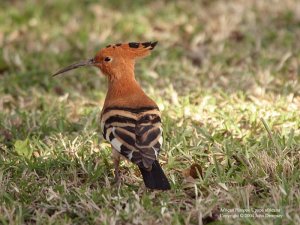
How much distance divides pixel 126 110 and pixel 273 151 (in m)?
1.06

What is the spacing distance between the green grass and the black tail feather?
0.11 meters

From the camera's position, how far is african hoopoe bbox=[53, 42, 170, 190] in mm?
4043

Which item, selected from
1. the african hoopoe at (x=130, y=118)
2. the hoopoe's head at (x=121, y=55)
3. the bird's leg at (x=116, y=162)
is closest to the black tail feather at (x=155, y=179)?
the african hoopoe at (x=130, y=118)

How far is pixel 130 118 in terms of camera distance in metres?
4.35

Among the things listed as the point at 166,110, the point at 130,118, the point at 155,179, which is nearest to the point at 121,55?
the point at 130,118

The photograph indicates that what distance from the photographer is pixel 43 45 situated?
746 cm

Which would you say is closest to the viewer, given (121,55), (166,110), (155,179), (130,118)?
(155,179)

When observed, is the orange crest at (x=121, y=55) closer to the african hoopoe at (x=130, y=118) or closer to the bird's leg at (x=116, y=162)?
the african hoopoe at (x=130, y=118)

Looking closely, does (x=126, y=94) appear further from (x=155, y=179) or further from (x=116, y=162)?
(x=155, y=179)

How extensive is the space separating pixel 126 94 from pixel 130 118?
0.48 meters

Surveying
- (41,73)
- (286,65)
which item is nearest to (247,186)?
(286,65)

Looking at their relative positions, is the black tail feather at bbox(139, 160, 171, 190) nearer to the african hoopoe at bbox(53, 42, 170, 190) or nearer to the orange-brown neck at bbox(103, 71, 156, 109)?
the african hoopoe at bbox(53, 42, 170, 190)

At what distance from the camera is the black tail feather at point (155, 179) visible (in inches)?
155

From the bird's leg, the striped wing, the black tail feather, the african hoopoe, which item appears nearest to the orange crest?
the african hoopoe
